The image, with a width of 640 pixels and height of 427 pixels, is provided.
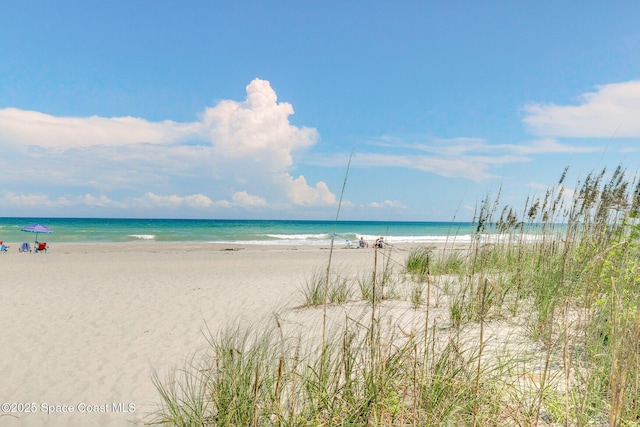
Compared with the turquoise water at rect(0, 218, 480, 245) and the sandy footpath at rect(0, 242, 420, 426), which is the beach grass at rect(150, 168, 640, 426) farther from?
the turquoise water at rect(0, 218, 480, 245)

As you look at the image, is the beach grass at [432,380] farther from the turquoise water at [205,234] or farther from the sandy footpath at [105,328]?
the turquoise water at [205,234]

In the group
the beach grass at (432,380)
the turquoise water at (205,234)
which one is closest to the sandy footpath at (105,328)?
the beach grass at (432,380)

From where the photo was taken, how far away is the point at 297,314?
6.46 meters

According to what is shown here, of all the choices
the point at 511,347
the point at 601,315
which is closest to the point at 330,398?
the point at 511,347

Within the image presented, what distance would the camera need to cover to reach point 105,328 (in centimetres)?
667

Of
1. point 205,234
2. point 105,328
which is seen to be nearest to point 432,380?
point 105,328

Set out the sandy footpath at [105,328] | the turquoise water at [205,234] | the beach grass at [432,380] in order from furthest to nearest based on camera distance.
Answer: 1. the turquoise water at [205,234]
2. the sandy footpath at [105,328]
3. the beach grass at [432,380]

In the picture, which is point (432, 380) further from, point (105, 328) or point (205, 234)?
point (205, 234)

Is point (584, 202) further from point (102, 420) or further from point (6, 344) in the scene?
point (6, 344)

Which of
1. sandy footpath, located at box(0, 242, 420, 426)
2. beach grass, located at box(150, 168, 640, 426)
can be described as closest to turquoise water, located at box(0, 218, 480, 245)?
sandy footpath, located at box(0, 242, 420, 426)

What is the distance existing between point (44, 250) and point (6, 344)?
55.4ft

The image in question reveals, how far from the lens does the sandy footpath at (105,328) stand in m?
4.35

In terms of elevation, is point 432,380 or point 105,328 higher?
point 432,380

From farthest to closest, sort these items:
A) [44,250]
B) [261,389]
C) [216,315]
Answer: [44,250], [216,315], [261,389]
